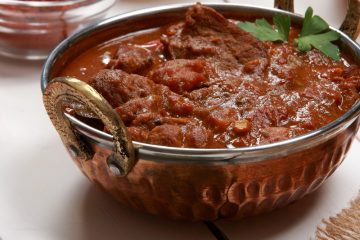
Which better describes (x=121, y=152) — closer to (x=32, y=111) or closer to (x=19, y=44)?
(x=32, y=111)

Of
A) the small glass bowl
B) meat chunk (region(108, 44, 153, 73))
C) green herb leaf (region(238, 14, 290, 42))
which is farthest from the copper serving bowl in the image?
the small glass bowl

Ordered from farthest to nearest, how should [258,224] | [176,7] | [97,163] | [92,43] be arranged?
[176,7] → [92,43] → [258,224] → [97,163]

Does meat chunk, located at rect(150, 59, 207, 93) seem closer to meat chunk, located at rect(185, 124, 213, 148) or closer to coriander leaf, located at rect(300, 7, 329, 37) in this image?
meat chunk, located at rect(185, 124, 213, 148)

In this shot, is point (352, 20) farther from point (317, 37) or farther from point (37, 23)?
point (37, 23)

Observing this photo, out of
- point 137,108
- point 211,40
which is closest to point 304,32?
point 211,40

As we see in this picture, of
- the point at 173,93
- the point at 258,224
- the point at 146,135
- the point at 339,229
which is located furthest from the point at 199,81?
the point at 339,229

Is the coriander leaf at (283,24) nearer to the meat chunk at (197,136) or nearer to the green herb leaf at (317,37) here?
the green herb leaf at (317,37)

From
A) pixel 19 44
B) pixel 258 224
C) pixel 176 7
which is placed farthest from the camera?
pixel 19 44
